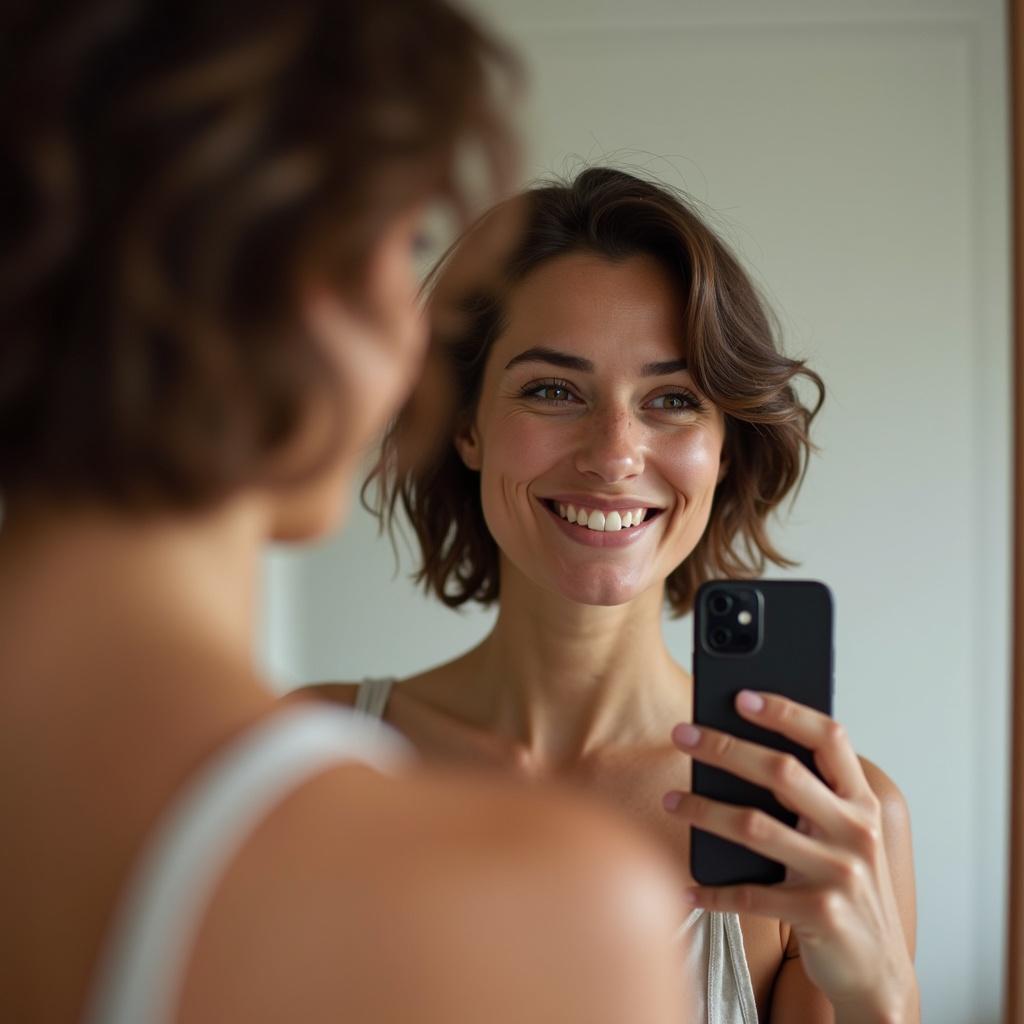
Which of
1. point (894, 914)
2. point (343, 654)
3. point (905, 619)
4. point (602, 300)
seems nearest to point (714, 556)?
point (602, 300)

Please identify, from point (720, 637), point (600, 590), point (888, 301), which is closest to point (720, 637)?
point (720, 637)

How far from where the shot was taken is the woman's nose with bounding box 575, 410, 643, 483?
1078 millimetres

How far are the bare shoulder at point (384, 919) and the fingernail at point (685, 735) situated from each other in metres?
0.45

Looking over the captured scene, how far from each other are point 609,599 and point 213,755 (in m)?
0.80

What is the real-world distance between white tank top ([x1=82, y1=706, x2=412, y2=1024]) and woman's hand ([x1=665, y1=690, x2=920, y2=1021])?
0.48 metres

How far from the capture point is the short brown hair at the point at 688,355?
1.10 m

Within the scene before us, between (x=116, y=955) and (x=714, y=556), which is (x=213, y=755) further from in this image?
(x=714, y=556)

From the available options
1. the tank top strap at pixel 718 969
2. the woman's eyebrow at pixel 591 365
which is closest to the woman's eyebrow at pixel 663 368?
the woman's eyebrow at pixel 591 365

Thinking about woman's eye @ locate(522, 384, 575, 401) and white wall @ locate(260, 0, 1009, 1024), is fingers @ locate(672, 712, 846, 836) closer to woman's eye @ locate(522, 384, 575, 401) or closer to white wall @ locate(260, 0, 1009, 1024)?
woman's eye @ locate(522, 384, 575, 401)

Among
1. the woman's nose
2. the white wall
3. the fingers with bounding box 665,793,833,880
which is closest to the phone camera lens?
the fingers with bounding box 665,793,833,880

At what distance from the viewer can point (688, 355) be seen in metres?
1.09

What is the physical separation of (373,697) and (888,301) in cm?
130

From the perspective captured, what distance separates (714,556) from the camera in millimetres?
1295

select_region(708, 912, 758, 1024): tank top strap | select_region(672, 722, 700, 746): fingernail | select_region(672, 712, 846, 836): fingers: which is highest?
select_region(672, 722, 700, 746): fingernail
